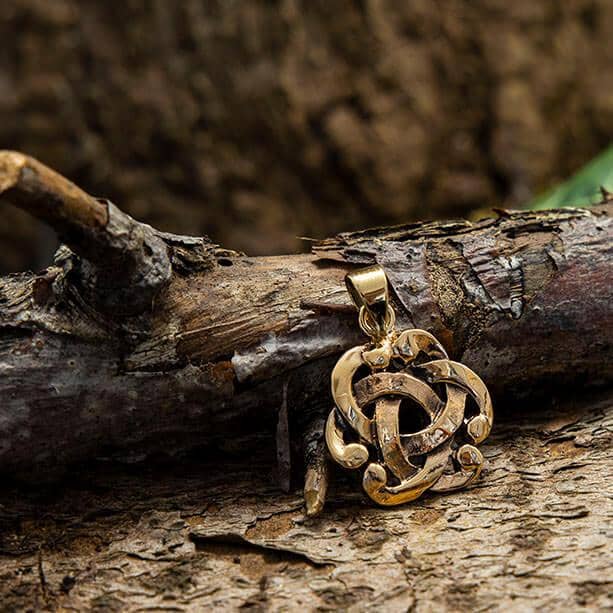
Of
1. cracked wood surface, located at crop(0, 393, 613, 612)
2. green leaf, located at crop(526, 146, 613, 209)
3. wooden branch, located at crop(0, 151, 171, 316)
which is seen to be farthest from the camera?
green leaf, located at crop(526, 146, 613, 209)

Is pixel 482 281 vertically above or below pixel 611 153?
below

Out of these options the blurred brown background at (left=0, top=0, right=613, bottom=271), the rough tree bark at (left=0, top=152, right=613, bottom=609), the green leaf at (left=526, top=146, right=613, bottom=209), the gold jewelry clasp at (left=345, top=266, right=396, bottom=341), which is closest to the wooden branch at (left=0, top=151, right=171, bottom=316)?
the rough tree bark at (left=0, top=152, right=613, bottom=609)

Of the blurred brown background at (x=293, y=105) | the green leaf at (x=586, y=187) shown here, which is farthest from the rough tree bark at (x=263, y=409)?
the blurred brown background at (x=293, y=105)

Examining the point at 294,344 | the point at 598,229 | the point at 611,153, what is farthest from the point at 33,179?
the point at 611,153

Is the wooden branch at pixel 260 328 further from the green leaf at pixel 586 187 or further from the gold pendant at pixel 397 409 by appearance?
the green leaf at pixel 586 187

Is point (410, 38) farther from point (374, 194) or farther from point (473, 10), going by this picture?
point (374, 194)

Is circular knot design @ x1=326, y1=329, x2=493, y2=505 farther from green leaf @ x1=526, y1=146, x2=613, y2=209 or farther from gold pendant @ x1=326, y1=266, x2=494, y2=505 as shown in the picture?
green leaf @ x1=526, y1=146, x2=613, y2=209
